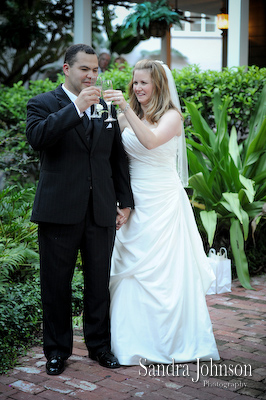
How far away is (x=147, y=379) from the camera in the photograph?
3252mm

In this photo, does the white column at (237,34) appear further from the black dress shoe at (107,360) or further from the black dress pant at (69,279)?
the black dress shoe at (107,360)

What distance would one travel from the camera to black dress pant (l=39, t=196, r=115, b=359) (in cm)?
334

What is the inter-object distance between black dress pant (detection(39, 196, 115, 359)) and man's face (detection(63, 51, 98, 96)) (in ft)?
2.55

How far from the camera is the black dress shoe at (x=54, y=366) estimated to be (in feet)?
11.0

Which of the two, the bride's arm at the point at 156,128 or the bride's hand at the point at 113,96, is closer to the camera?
the bride's hand at the point at 113,96

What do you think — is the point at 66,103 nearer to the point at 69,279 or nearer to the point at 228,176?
the point at 69,279

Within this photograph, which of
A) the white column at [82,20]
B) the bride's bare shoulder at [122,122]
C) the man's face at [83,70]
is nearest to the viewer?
the man's face at [83,70]

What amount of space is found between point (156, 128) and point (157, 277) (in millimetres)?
1004

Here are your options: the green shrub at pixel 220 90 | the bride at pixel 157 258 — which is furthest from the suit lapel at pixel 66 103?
the green shrub at pixel 220 90

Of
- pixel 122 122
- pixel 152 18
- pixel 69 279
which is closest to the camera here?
pixel 69 279

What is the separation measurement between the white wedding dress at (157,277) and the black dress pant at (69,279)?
14 cm

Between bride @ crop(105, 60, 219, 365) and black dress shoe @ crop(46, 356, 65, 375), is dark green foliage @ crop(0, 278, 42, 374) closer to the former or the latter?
black dress shoe @ crop(46, 356, 65, 375)

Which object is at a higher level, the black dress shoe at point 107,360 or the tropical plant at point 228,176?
the tropical plant at point 228,176

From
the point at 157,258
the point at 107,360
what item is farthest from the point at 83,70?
the point at 107,360
